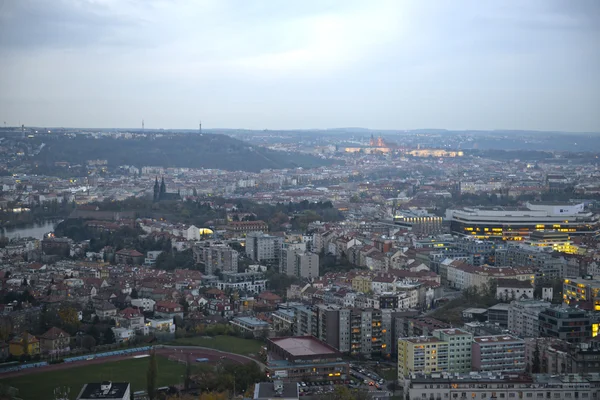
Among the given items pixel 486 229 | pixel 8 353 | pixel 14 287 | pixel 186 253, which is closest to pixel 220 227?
pixel 186 253

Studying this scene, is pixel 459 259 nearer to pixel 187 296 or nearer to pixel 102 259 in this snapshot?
pixel 187 296

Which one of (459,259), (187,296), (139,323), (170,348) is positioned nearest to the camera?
(170,348)

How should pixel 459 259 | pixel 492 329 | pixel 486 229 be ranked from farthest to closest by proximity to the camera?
pixel 486 229 → pixel 459 259 → pixel 492 329

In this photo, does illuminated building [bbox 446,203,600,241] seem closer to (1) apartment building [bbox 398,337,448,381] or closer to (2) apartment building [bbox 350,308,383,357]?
(2) apartment building [bbox 350,308,383,357]

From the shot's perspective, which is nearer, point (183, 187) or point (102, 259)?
point (102, 259)

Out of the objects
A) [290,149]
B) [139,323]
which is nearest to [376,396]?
[139,323]

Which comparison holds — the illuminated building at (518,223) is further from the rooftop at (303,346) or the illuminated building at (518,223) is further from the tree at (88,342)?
the tree at (88,342)

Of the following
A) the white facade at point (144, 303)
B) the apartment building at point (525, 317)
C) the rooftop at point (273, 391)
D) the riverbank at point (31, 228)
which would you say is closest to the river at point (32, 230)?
the riverbank at point (31, 228)
